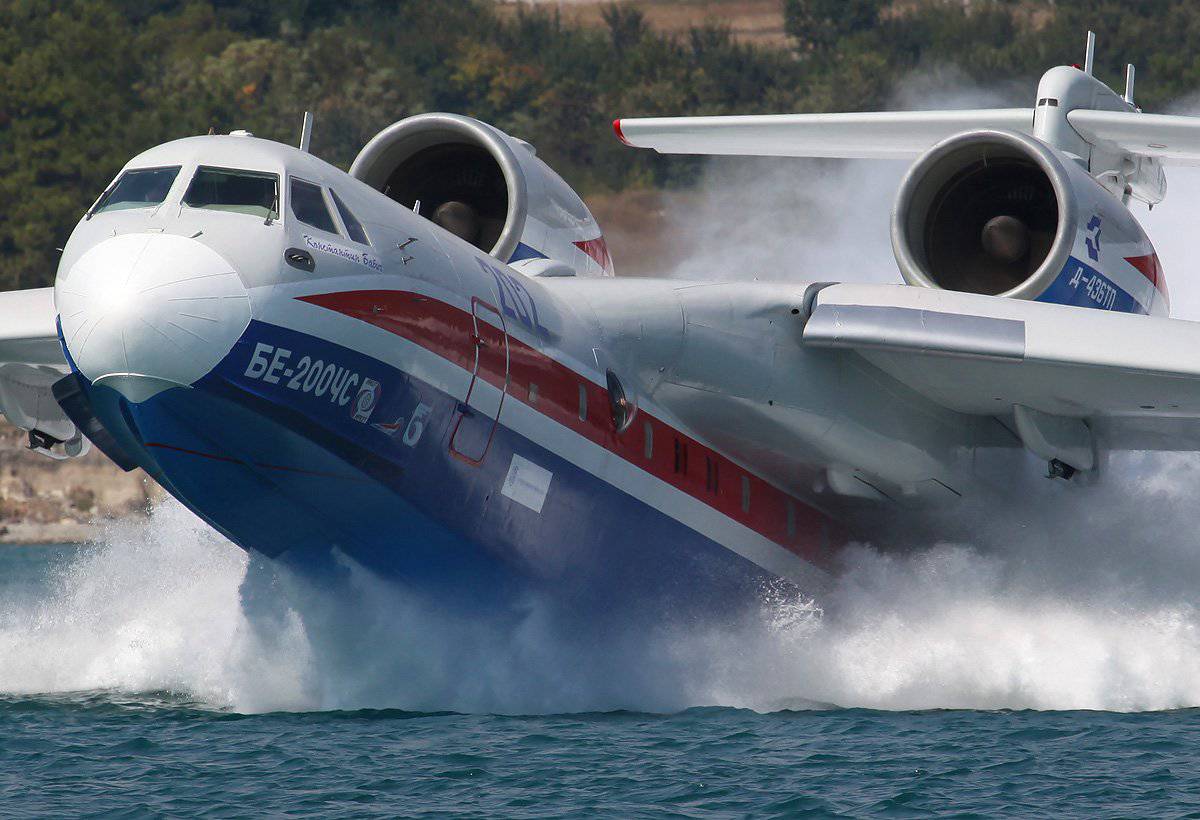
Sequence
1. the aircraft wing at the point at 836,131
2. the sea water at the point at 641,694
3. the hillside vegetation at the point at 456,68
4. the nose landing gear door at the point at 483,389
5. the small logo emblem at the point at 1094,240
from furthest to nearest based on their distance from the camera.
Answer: the hillside vegetation at the point at 456,68
the aircraft wing at the point at 836,131
the small logo emblem at the point at 1094,240
the nose landing gear door at the point at 483,389
the sea water at the point at 641,694

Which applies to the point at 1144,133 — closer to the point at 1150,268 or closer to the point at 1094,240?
the point at 1150,268

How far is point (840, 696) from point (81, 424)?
4752 mm

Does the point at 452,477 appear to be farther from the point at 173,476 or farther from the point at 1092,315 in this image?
the point at 1092,315

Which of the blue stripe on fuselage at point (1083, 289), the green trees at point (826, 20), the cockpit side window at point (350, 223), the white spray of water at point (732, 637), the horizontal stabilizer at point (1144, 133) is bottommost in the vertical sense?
the white spray of water at point (732, 637)

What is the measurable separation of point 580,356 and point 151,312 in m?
2.84

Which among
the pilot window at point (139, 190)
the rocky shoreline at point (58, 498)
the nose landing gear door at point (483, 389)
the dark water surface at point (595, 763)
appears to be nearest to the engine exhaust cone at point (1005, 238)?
the dark water surface at point (595, 763)

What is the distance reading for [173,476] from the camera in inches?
362

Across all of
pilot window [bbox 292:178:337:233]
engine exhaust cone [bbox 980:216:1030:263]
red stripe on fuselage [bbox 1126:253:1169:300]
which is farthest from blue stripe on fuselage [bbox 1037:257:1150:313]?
pilot window [bbox 292:178:337:233]

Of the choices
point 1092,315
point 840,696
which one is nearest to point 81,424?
point 840,696

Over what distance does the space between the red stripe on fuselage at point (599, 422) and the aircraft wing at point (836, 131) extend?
3.23 meters

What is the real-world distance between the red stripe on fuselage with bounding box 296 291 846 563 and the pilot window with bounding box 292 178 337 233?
0.39 meters

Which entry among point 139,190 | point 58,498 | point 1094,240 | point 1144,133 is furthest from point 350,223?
point 58,498

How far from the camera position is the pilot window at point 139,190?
8992 millimetres

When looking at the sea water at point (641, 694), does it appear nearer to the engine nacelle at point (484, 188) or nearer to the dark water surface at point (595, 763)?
the dark water surface at point (595, 763)
